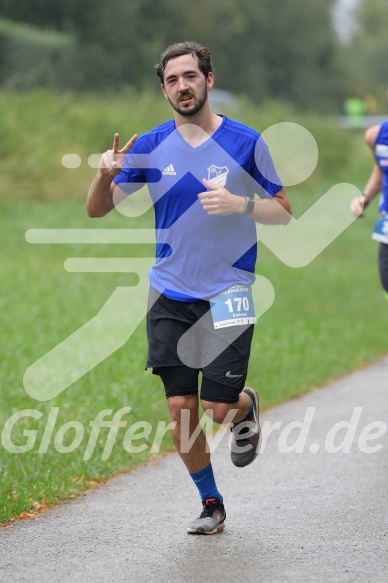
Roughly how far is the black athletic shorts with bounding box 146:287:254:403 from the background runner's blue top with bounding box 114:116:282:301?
0.09 meters

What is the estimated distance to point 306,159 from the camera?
1101 inches

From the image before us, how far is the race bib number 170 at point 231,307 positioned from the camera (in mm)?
5609

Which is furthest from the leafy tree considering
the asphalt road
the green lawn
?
the asphalt road

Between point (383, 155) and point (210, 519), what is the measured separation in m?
3.71

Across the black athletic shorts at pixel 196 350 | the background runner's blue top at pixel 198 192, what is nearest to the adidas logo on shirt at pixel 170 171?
the background runner's blue top at pixel 198 192

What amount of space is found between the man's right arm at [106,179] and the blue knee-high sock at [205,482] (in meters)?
1.35

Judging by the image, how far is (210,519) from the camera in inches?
227

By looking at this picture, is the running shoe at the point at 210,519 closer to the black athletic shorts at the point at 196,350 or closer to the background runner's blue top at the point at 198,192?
the black athletic shorts at the point at 196,350

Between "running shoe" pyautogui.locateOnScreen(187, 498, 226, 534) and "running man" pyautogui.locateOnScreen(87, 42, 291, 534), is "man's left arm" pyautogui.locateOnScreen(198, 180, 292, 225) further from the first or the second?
"running shoe" pyautogui.locateOnScreen(187, 498, 226, 534)

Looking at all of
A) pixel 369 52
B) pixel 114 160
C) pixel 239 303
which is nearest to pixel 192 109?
pixel 114 160

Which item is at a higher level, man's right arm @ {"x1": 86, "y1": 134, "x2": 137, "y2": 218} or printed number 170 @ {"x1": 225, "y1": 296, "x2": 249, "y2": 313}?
man's right arm @ {"x1": 86, "y1": 134, "x2": 137, "y2": 218}

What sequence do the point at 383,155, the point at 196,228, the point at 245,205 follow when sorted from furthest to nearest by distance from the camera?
the point at 383,155, the point at 196,228, the point at 245,205

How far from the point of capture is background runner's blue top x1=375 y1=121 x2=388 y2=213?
8.54m

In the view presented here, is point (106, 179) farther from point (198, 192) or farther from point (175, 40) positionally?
point (175, 40)
